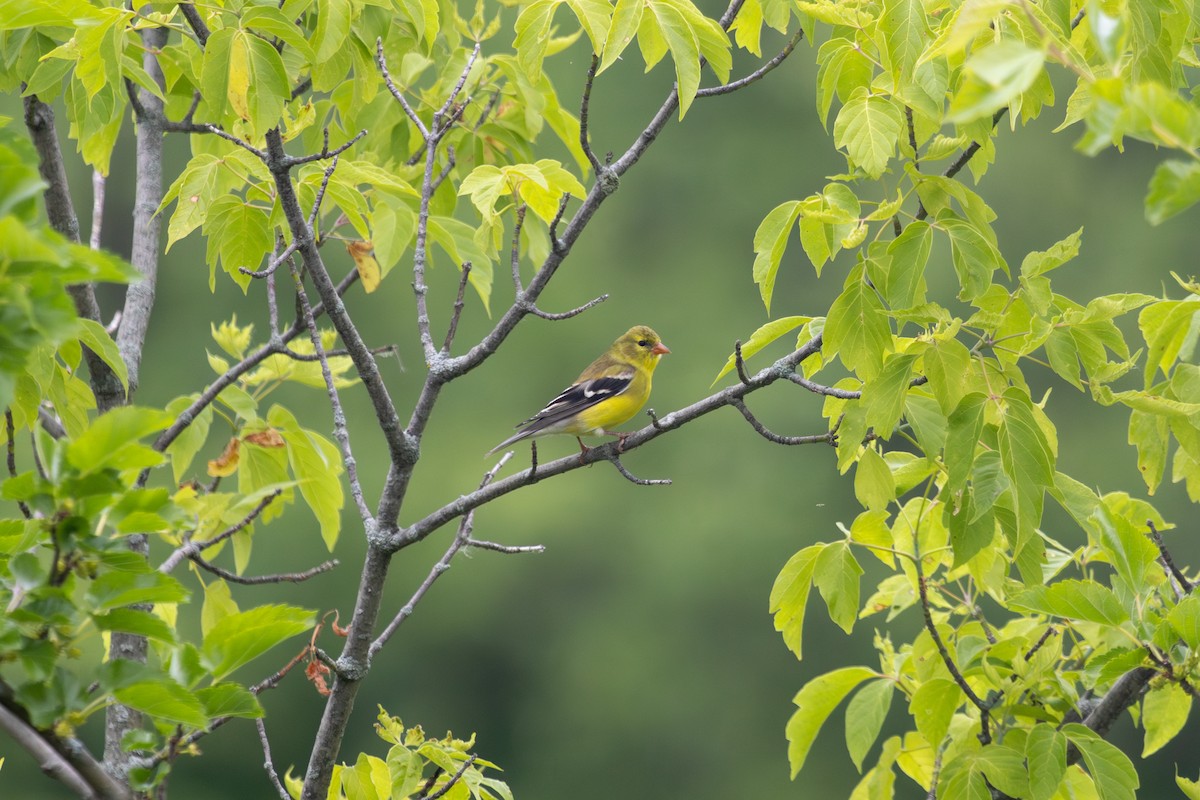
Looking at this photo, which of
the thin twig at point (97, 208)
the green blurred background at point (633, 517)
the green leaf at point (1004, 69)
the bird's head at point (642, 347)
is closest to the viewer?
the green leaf at point (1004, 69)

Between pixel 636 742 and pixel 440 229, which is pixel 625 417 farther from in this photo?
pixel 636 742

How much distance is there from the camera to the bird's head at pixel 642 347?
690cm

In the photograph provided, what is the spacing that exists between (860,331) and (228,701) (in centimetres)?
159

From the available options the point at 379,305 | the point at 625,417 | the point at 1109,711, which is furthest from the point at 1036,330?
the point at 379,305

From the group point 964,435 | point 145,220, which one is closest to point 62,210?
point 145,220

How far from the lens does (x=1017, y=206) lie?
767 inches

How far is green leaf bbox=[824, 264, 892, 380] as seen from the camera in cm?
263

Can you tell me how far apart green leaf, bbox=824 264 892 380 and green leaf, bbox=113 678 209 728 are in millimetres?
1595

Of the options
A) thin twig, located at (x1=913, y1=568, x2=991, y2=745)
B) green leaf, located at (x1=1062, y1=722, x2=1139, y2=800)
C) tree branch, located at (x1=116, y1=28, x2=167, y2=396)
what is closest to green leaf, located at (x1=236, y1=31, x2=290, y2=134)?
tree branch, located at (x1=116, y1=28, x2=167, y2=396)

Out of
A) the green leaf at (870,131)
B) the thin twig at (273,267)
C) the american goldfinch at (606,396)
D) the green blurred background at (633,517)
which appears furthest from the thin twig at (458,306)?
the green blurred background at (633,517)

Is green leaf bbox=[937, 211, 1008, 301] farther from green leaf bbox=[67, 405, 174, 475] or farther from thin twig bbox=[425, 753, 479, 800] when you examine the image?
green leaf bbox=[67, 405, 174, 475]

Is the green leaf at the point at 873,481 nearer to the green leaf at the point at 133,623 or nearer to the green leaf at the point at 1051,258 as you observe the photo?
the green leaf at the point at 1051,258

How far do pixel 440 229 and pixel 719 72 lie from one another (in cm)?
98

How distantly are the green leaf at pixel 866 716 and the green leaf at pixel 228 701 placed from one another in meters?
1.90
